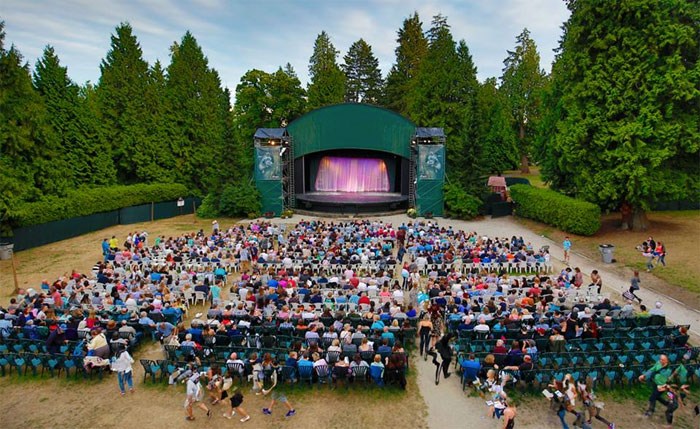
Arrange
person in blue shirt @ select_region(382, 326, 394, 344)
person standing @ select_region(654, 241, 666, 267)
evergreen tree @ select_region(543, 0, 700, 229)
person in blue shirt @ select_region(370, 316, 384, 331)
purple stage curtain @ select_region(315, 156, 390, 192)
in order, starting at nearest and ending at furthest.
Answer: person in blue shirt @ select_region(382, 326, 394, 344) → person in blue shirt @ select_region(370, 316, 384, 331) → person standing @ select_region(654, 241, 666, 267) → evergreen tree @ select_region(543, 0, 700, 229) → purple stage curtain @ select_region(315, 156, 390, 192)

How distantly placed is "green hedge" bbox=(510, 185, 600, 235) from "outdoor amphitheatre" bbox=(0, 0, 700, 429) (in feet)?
0.49

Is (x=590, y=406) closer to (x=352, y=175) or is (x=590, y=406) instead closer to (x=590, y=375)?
(x=590, y=375)

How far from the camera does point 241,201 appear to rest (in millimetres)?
30203

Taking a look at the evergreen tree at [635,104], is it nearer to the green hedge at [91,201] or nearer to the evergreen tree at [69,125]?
the green hedge at [91,201]

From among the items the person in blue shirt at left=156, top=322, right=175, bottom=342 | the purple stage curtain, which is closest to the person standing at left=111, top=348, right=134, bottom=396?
the person in blue shirt at left=156, top=322, right=175, bottom=342

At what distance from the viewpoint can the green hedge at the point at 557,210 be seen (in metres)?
21.9

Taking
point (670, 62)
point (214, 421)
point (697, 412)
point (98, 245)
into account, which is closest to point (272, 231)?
point (98, 245)

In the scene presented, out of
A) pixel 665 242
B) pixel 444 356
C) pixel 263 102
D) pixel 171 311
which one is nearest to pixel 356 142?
pixel 263 102

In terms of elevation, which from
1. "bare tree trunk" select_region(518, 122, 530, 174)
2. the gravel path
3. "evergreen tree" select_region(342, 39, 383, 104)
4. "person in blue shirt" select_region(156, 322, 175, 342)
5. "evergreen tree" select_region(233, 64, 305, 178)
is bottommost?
the gravel path

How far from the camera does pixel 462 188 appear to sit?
29.6 metres

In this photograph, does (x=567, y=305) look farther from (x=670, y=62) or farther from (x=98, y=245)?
(x=98, y=245)

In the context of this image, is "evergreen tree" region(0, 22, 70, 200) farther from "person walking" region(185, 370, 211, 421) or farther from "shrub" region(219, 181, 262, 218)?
"person walking" region(185, 370, 211, 421)

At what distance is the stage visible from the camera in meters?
30.8

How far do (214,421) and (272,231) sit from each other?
1537 centimetres
